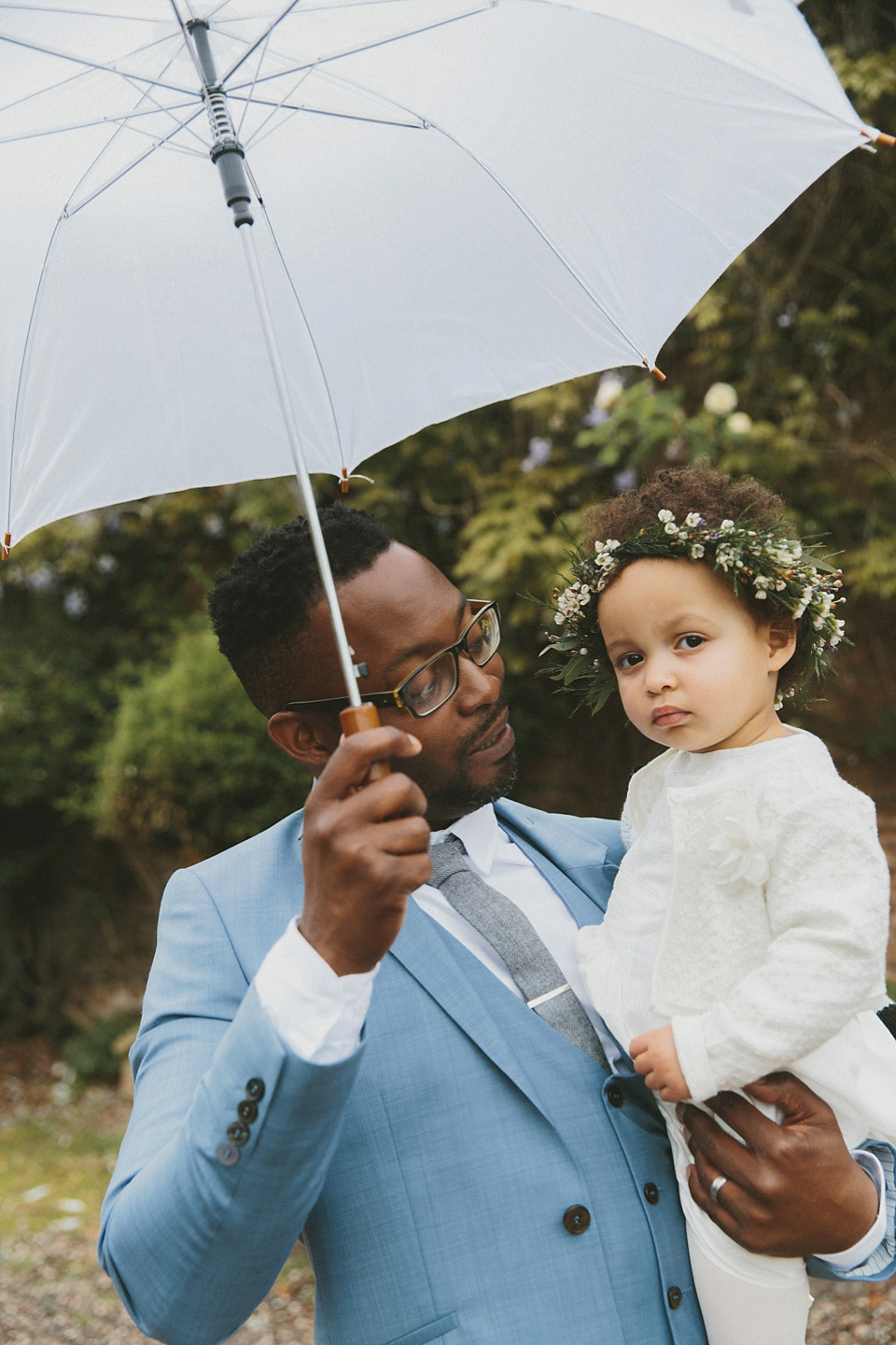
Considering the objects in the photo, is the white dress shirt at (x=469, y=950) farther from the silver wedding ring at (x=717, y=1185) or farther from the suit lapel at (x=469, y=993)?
the silver wedding ring at (x=717, y=1185)

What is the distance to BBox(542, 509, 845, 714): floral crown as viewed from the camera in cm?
206

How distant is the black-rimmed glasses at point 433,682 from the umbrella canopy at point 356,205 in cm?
43

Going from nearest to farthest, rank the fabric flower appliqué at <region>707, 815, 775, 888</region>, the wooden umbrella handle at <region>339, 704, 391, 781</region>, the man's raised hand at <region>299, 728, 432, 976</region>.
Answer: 1. the man's raised hand at <region>299, 728, 432, 976</region>
2. the wooden umbrella handle at <region>339, 704, 391, 781</region>
3. the fabric flower appliqué at <region>707, 815, 775, 888</region>

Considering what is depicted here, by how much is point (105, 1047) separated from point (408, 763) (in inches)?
294

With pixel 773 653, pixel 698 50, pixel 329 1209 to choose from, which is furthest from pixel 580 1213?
pixel 698 50

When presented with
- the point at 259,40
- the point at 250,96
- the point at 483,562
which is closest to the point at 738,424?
the point at 483,562

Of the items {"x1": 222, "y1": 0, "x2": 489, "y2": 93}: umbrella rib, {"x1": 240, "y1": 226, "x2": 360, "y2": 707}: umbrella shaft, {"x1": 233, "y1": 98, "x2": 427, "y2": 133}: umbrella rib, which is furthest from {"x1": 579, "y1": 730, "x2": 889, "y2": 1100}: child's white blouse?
{"x1": 222, "y1": 0, "x2": 489, "y2": 93}: umbrella rib

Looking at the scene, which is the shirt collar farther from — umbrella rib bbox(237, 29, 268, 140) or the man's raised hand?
umbrella rib bbox(237, 29, 268, 140)

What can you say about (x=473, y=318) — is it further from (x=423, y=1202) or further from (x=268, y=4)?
(x=423, y=1202)

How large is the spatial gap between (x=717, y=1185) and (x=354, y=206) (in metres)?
1.82

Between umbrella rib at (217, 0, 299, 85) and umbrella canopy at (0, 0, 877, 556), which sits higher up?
umbrella rib at (217, 0, 299, 85)

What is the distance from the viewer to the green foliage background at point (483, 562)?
20.3 ft

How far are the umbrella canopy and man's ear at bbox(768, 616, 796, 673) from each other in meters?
0.61

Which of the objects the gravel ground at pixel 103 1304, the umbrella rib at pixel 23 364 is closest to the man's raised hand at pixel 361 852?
the umbrella rib at pixel 23 364
